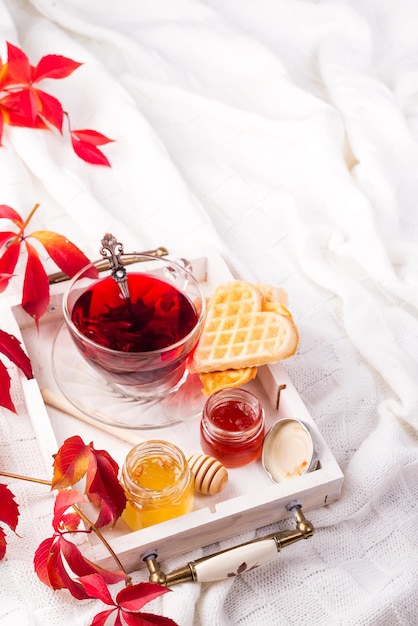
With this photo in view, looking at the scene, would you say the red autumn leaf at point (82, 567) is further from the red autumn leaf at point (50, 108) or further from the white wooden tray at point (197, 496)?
the red autumn leaf at point (50, 108)

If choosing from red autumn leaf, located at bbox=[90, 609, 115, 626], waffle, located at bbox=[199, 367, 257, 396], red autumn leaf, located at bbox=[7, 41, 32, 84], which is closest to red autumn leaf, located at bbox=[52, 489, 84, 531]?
red autumn leaf, located at bbox=[90, 609, 115, 626]

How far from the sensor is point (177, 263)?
3.84ft

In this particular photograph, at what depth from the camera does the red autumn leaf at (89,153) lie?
59.4 inches

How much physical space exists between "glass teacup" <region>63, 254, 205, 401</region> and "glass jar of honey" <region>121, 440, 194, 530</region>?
0.10 meters

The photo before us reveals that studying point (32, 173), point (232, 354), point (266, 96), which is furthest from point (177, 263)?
point (266, 96)

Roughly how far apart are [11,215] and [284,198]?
0.51m

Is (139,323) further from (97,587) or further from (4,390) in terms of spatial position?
(97,587)

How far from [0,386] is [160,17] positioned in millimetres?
1118

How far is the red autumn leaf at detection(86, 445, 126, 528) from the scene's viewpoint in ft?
3.07

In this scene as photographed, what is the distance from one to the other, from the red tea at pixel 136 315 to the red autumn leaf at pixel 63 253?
0.25 feet

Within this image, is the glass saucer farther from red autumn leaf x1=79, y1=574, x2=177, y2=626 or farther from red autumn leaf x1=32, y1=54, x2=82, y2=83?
red autumn leaf x1=32, y1=54, x2=82, y2=83

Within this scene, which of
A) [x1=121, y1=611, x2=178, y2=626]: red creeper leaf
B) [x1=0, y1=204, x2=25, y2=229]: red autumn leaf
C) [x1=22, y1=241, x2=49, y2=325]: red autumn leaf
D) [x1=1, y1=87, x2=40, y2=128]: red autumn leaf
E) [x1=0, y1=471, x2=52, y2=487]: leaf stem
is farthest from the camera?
[x1=1, y1=87, x2=40, y2=128]: red autumn leaf

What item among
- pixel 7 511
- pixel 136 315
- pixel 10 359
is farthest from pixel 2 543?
pixel 136 315

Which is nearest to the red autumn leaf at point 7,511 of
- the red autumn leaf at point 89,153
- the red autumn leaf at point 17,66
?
the red autumn leaf at point 89,153
